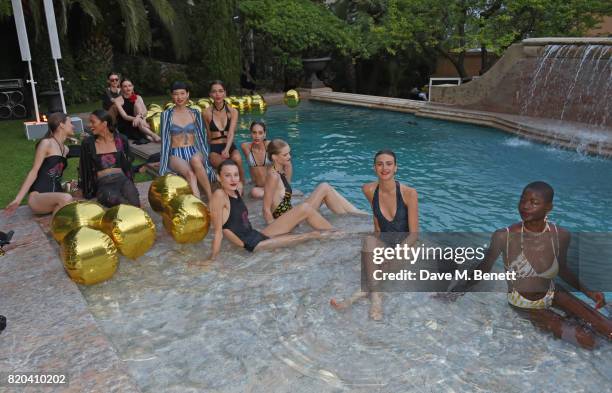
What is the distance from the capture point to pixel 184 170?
6949mm

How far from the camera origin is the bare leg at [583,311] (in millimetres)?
3683

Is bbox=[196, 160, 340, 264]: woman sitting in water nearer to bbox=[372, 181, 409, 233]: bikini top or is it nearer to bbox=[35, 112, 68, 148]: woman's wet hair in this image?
bbox=[372, 181, 409, 233]: bikini top

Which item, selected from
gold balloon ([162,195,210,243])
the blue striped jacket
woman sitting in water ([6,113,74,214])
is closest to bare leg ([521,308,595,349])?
gold balloon ([162,195,210,243])

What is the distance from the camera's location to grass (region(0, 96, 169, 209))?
26.1 ft

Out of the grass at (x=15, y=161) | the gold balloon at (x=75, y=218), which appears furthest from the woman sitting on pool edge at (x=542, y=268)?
Answer: the grass at (x=15, y=161)

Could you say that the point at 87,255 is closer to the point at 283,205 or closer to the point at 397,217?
the point at 283,205

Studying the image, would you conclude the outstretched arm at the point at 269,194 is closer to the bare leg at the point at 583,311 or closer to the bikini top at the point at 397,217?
the bikini top at the point at 397,217

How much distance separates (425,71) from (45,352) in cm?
2297

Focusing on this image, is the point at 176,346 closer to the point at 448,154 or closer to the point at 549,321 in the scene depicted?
the point at 549,321

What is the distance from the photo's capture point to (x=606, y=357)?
3.51 metres

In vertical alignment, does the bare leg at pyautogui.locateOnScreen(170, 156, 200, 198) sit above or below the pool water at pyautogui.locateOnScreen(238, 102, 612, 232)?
above

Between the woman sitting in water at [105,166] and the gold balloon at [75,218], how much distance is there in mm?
1078

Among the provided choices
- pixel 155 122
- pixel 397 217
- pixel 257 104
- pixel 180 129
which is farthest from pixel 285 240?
pixel 257 104

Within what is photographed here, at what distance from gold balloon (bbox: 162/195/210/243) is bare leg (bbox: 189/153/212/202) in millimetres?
1548
